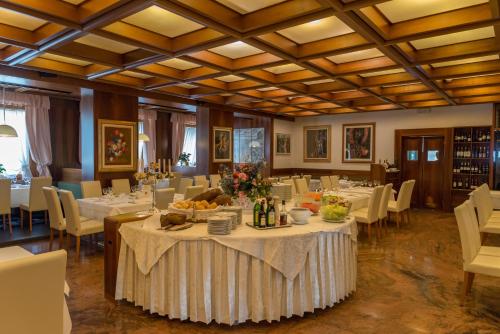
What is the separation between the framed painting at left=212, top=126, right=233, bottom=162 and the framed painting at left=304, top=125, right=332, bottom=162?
3194 millimetres

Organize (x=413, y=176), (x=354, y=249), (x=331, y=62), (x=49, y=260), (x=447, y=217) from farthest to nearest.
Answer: (x=413, y=176)
(x=447, y=217)
(x=331, y=62)
(x=354, y=249)
(x=49, y=260)

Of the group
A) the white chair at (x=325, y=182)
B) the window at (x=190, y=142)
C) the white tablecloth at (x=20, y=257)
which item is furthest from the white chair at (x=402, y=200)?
the window at (x=190, y=142)

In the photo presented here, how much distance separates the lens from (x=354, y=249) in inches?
139

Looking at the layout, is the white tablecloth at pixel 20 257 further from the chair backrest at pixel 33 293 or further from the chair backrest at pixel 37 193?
the chair backrest at pixel 37 193

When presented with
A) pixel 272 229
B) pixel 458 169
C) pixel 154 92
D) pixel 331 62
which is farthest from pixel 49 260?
pixel 458 169

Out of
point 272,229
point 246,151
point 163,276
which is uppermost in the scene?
point 246,151

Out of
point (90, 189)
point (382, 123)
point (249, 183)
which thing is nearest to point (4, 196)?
point (90, 189)

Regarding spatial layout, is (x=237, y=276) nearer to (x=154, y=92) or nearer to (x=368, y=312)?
(x=368, y=312)

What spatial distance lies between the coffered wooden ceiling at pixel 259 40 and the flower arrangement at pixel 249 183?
1.42 metres

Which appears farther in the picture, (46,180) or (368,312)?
(46,180)

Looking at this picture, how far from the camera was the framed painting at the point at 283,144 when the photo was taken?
11430mm

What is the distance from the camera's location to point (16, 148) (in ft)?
26.5

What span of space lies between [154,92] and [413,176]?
23.6ft

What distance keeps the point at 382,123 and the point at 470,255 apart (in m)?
→ 7.32
